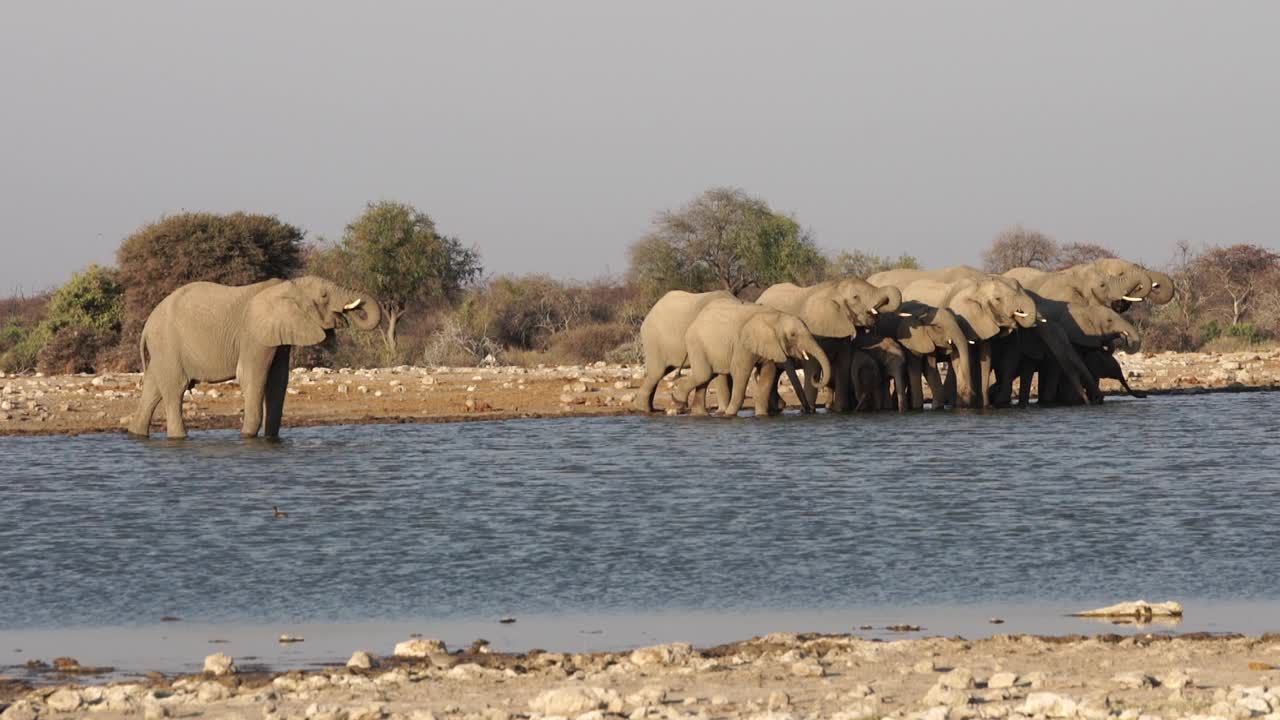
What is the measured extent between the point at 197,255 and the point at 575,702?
116 ft

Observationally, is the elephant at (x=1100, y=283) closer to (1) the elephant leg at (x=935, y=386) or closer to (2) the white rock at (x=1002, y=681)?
(1) the elephant leg at (x=935, y=386)

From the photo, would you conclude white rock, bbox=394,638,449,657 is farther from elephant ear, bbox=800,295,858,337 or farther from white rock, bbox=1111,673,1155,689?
elephant ear, bbox=800,295,858,337

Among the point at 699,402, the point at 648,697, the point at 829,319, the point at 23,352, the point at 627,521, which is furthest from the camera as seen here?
the point at 23,352

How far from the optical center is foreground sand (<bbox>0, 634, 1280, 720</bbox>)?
7672 millimetres

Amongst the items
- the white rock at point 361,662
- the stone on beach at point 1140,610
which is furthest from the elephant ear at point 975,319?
the white rock at point 361,662

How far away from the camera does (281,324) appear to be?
20812mm

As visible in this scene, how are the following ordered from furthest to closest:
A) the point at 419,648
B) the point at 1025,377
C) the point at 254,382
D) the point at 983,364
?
the point at 1025,377
the point at 983,364
the point at 254,382
the point at 419,648

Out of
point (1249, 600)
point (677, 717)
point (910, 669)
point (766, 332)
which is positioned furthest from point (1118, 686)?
point (766, 332)

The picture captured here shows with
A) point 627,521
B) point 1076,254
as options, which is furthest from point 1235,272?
point 627,521

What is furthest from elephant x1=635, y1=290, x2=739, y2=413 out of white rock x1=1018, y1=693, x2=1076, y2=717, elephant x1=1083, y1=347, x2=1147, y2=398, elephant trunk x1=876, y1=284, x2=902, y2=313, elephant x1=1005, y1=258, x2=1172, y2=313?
white rock x1=1018, y1=693, x2=1076, y2=717

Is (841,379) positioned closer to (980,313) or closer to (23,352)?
(980,313)

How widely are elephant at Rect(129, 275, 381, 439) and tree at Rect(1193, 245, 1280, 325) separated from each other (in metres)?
40.7

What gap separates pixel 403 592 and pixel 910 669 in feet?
12.5

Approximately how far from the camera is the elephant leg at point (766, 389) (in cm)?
2580
